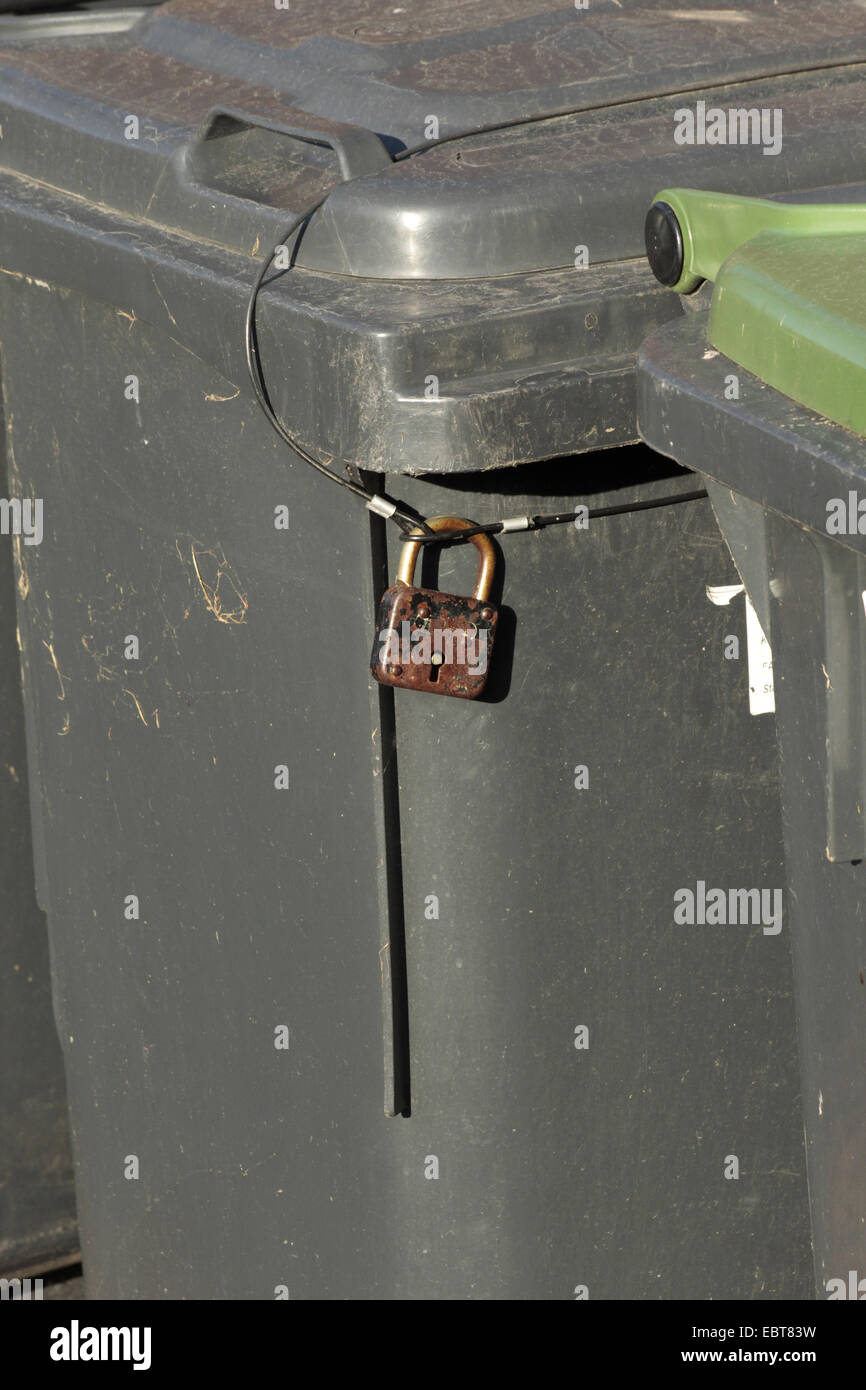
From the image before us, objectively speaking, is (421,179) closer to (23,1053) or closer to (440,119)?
(440,119)

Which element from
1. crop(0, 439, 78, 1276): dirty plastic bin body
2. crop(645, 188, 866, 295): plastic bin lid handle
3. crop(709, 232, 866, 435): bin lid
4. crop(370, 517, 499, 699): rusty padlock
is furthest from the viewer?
crop(0, 439, 78, 1276): dirty plastic bin body

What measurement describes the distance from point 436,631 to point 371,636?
0.10 meters

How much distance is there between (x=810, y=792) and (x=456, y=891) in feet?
1.37

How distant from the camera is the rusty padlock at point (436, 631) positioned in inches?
80.0

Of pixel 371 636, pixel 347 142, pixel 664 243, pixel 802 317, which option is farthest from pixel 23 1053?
pixel 802 317

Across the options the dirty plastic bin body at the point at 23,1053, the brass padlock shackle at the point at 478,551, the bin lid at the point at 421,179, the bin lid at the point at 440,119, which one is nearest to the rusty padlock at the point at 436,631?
the brass padlock shackle at the point at 478,551

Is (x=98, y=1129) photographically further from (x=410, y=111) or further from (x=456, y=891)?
(x=410, y=111)

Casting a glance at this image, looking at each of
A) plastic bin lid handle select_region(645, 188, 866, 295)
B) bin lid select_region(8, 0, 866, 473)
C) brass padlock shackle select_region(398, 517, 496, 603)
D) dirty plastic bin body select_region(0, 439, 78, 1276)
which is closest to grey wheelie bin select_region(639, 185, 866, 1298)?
plastic bin lid handle select_region(645, 188, 866, 295)

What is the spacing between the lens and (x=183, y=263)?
2164 millimetres

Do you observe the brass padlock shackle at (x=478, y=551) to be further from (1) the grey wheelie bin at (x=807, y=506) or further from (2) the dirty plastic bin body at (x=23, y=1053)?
(2) the dirty plastic bin body at (x=23, y=1053)

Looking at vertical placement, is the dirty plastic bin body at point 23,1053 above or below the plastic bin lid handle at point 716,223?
below

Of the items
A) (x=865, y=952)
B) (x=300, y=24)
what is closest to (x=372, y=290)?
(x=300, y=24)

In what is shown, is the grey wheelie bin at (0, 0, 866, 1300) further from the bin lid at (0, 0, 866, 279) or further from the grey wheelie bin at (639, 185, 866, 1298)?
the grey wheelie bin at (639, 185, 866, 1298)

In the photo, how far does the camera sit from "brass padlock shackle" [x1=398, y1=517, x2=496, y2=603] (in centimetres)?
203
